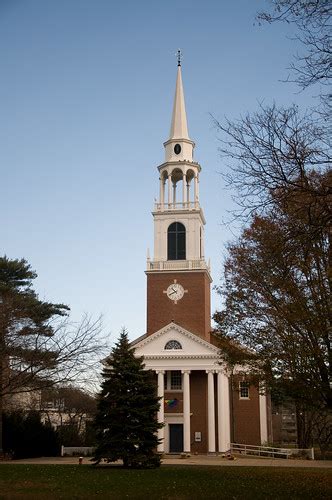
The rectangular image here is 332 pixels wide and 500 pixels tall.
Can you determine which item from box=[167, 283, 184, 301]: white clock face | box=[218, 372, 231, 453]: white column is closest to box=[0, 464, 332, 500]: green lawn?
box=[218, 372, 231, 453]: white column

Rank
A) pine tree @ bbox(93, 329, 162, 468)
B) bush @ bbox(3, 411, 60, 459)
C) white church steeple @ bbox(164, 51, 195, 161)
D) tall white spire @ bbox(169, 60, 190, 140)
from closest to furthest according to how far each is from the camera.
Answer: pine tree @ bbox(93, 329, 162, 468), bush @ bbox(3, 411, 60, 459), white church steeple @ bbox(164, 51, 195, 161), tall white spire @ bbox(169, 60, 190, 140)

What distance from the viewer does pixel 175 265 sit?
48688 millimetres

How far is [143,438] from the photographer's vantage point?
28375mm

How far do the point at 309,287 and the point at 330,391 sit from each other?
3.15 m

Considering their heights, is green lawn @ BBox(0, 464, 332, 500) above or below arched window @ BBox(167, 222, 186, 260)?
below

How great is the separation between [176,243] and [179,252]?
2.40 feet

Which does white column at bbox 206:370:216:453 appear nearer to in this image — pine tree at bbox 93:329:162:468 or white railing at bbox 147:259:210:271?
white railing at bbox 147:259:210:271

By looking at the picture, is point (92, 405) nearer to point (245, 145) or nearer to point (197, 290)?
point (197, 290)

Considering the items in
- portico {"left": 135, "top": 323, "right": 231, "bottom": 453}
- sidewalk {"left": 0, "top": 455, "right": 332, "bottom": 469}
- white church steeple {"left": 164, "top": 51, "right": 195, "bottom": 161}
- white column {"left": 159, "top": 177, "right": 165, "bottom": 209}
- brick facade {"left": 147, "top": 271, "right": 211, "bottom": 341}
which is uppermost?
white church steeple {"left": 164, "top": 51, "right": 195, "bottom": 161}

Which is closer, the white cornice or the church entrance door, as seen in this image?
the white cornice

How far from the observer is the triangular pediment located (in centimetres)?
4506

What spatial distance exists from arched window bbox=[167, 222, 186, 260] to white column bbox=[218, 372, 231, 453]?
969 centimetres

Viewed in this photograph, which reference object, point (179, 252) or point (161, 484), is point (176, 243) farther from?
point (161, 484)

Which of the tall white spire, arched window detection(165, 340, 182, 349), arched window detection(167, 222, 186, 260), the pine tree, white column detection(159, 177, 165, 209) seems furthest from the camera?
the tall white spire
